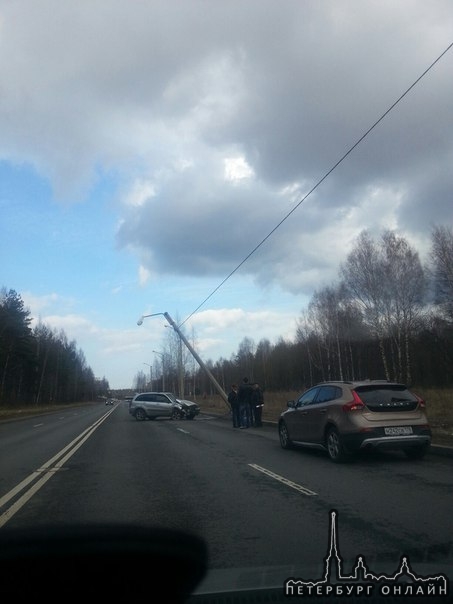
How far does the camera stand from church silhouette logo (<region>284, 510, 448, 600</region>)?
3.69 meters

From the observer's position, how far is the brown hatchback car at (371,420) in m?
11.1

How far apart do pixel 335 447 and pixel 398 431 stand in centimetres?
124

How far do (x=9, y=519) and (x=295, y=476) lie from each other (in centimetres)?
474

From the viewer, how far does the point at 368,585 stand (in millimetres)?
3820

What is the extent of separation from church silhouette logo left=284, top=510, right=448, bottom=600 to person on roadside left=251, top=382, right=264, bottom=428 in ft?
59.5

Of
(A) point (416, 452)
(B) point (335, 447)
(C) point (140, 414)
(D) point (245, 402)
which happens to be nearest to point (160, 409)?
(C) point (140, 414)

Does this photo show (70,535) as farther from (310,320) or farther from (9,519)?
(310,320)

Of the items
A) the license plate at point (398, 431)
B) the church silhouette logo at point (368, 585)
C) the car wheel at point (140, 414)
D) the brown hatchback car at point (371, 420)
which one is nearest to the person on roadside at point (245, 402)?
the brown hatchback car at point (371, 420)

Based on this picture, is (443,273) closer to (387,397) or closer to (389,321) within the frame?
(389,321)

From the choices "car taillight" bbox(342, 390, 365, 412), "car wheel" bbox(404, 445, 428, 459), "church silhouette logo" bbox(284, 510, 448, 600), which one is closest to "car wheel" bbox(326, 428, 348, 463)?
"car taillight" bbox(342, 390, 365, 412)

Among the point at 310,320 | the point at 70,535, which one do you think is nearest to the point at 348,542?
the point at 70,535

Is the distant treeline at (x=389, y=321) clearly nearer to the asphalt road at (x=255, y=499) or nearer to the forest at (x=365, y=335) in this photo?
the forest at (x=365, y=335)

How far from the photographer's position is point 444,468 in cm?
1050

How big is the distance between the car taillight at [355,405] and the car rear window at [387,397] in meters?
0.10
